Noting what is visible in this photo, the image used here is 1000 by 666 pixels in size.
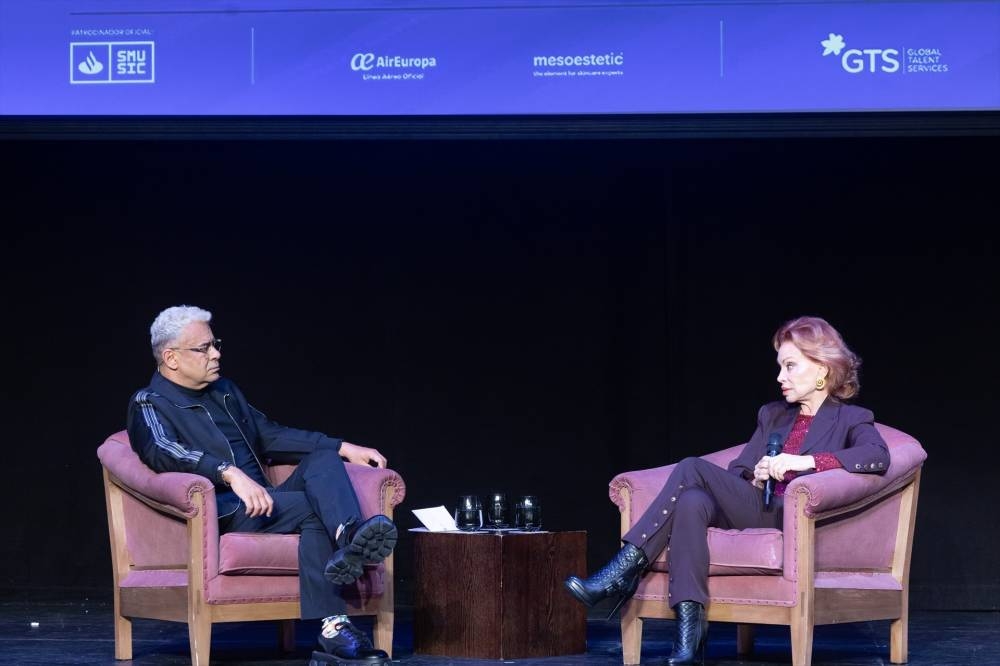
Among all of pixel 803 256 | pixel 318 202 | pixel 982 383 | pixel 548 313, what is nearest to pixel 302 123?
pixel 318 202

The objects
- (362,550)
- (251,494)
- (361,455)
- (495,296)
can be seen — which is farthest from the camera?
(495,296)

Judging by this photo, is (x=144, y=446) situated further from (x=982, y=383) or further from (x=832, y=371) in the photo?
(x=982, y=383)

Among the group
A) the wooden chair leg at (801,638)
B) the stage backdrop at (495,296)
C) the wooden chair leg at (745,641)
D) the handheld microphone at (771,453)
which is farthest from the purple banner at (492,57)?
the wooden chair leg at (801,638)

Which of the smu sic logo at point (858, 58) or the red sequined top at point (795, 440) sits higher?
the smu sic logo at point (858, 58)

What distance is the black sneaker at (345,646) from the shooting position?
3521 mm

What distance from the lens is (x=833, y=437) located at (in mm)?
3850

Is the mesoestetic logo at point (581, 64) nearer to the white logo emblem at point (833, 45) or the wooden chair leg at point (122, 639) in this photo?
the white logo emblem at point (833, 45)

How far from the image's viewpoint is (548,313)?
227 inches

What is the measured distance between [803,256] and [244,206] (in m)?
2.45

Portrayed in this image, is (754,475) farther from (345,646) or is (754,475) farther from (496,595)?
(345,646)

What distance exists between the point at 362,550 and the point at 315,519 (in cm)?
32

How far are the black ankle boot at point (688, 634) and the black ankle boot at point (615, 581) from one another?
15 centimetres

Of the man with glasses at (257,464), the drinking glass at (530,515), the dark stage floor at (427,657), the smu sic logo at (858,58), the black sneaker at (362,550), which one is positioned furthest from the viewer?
the smu sic logo at (858,58)

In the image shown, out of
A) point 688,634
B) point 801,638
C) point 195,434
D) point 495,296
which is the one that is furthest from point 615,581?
point 495,296
